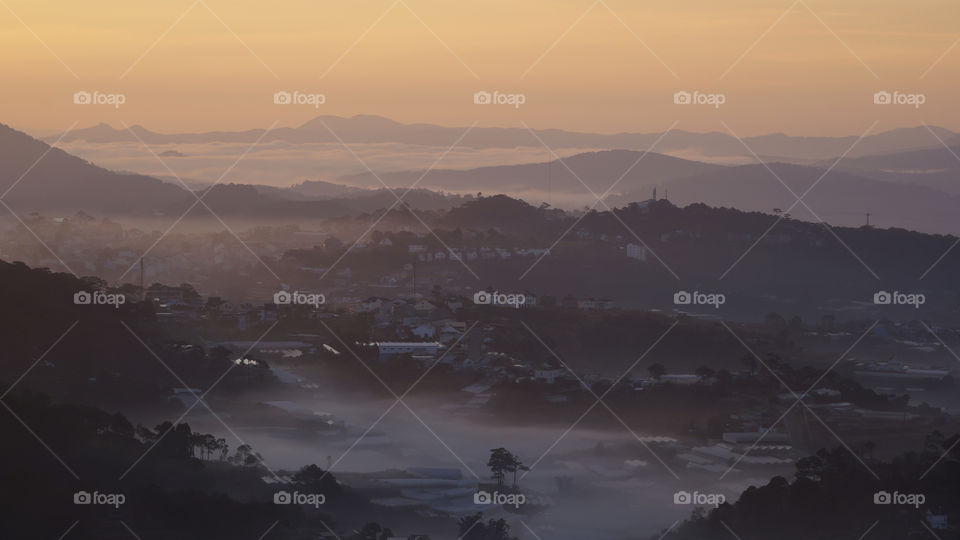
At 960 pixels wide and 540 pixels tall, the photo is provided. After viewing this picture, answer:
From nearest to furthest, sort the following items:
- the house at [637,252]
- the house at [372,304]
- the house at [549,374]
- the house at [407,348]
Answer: the house at [549,374] < the house at [407,348] < the house at [372,304] < the house at [637,252]

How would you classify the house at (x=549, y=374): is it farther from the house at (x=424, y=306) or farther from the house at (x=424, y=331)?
the house at (x=424, y=306)

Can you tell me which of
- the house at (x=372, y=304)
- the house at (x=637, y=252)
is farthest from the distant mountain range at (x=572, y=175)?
the house at (x=372, y=304)

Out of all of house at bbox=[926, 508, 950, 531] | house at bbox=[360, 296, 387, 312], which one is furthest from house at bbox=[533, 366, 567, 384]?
house at bbox=[926, 508, 950, 531]

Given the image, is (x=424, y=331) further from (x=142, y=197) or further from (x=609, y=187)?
(x=142, y=197)

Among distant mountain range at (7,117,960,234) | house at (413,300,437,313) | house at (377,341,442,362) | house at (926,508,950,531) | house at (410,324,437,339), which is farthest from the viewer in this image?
distant mountain range at (7,117,960,234)

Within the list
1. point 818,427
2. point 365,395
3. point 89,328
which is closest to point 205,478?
point 89,328

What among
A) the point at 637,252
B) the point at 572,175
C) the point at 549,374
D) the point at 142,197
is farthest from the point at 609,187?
the point at 549,374

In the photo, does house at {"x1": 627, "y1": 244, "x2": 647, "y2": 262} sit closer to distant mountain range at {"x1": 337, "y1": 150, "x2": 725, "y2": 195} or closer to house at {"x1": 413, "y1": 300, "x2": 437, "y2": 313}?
distant mountain range at {"x1": 337, "y1": 150, "x2": 725, "y2": 195}

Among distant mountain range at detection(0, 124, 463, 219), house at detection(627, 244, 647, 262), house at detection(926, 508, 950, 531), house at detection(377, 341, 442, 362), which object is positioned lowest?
house at detection(926, 508, 950, 531)

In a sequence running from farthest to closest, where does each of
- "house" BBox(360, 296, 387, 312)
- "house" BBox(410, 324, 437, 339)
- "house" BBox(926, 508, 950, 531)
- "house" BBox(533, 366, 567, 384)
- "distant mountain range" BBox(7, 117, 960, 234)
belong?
1. "distant mountain range" BBox(7, 117, 960, 234)
2. "house" BBox(360, 296, 387, 312)
3. "house" BBox(410, 324, 437, 339)
4. "house" BBox(533, 366, 567, 384)
5. "house" BBox(926, 508, 950, 531)

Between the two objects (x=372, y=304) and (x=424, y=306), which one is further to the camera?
(x=372, y=304)

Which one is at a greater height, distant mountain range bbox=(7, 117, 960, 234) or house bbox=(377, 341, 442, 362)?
distant mountain range bbox=(7, 117, 960, 234)

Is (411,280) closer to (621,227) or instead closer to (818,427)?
(621,227)
